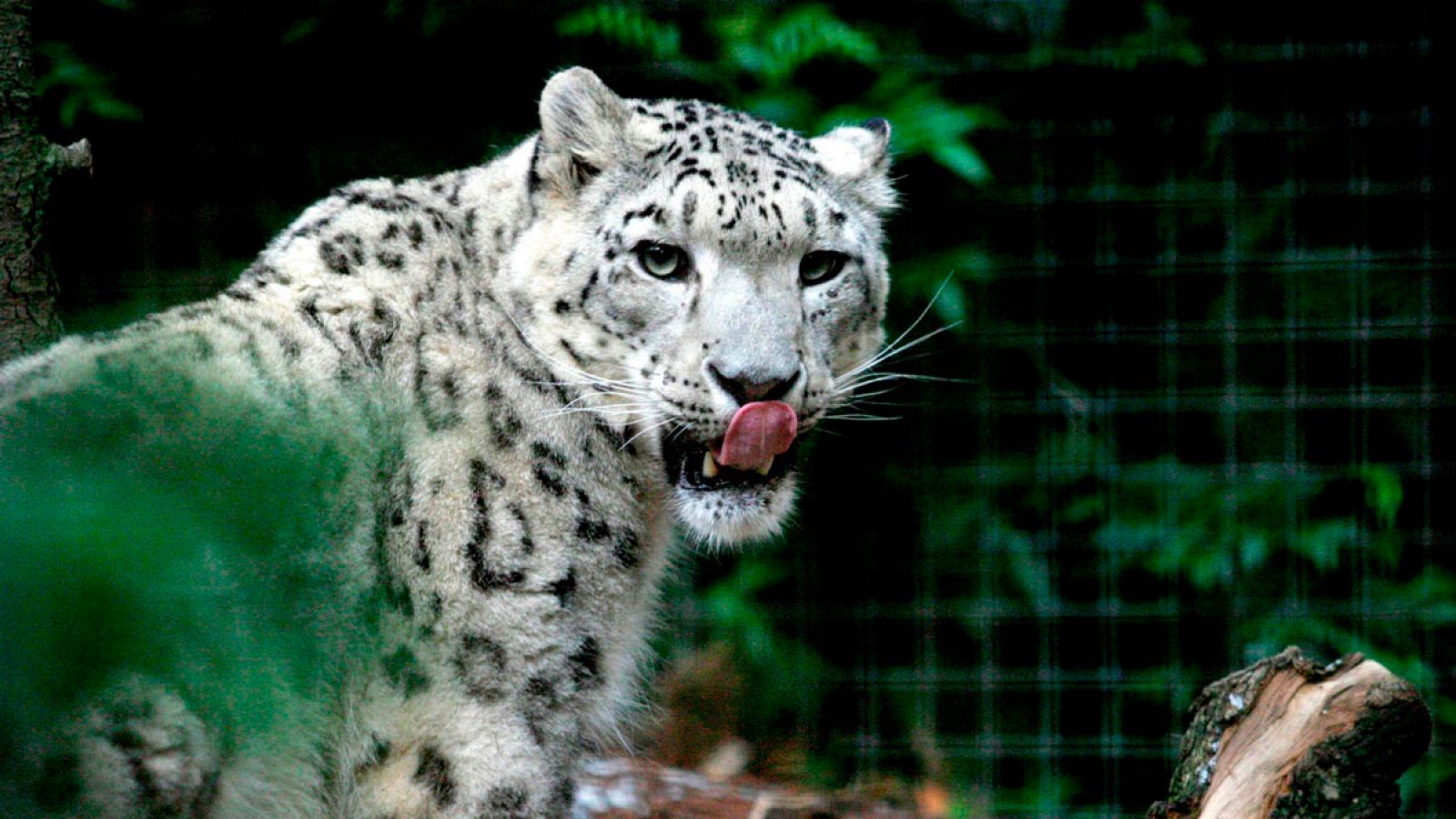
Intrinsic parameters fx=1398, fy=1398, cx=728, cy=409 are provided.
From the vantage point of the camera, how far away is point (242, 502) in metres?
0.80

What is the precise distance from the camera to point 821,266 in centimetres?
262

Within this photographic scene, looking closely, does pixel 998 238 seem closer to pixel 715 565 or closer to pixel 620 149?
pixel 715 565

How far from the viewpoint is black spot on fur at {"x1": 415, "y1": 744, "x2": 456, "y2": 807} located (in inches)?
85.0

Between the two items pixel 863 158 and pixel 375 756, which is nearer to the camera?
Result: pixel 375 756

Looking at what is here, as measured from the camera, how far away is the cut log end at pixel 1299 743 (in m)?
2.04

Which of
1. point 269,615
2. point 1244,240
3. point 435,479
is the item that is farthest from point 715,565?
point 269,615

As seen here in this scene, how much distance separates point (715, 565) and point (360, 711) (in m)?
2.49

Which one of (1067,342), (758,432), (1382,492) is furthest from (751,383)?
(1382,492)

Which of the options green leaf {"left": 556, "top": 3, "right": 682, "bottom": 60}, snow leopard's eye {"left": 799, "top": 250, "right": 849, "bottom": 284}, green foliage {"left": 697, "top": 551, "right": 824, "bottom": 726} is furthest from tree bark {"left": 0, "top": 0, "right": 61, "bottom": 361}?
green foliage {"left": 697, "top": 551, "right": 824, "bottom": 726}

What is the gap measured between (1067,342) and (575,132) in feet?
8.20

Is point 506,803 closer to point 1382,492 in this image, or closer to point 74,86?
point 74,86

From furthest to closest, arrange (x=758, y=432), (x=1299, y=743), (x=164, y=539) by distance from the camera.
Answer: (x=758, y=432) → (x=1299, y=743) → (x=164, y=539)

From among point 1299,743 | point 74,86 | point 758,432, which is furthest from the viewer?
point 74,86

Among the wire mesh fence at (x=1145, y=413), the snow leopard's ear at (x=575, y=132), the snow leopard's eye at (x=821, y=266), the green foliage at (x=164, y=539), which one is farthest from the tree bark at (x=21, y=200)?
the wire mesh fence at (x=1145, y=413)
